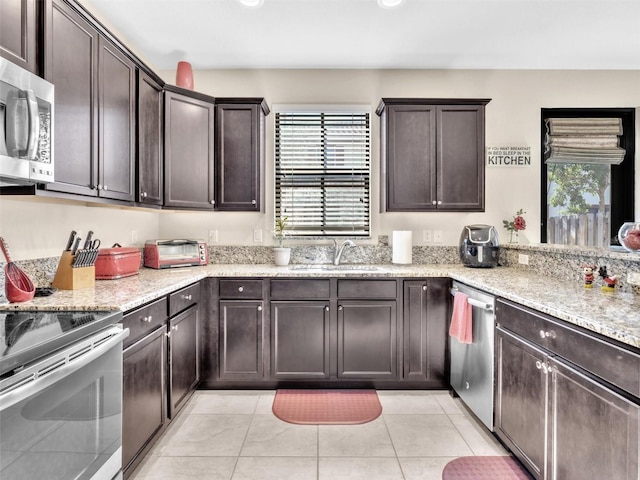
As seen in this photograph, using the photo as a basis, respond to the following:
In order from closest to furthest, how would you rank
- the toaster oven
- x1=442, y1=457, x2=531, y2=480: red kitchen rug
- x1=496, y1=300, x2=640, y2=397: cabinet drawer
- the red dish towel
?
1. x1=496, y1=300, x2=640, y2=397: cabinet drawer
2. x1=442, y1=457, x2=531, y2=480: red kitchen rug
3. the red dish towel
4. the toaster oven

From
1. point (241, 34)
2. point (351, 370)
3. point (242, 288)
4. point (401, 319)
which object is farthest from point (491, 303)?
point (241, 34)


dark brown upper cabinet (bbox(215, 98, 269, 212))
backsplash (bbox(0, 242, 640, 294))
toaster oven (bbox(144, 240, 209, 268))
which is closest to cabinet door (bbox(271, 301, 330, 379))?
backsplash (bbox(0, 242, 640, 294))

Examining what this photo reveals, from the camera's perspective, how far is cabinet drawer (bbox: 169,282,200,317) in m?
2.07

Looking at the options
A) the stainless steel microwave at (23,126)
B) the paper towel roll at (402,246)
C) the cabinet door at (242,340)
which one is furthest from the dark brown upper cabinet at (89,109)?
the paper towel roll at (402,246)

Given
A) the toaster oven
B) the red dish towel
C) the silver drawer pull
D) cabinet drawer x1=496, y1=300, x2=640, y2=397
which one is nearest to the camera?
cabinet drawer x1=496, y1=300, x2=640, y2=397

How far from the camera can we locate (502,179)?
10.4 feet

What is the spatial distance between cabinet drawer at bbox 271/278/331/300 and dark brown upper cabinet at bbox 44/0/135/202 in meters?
1.15

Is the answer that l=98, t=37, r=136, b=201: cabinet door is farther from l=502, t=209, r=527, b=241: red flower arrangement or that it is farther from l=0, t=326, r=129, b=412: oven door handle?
l=502, t=209, r=527, b=241: red flower arrangement

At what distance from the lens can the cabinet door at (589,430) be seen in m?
1.09

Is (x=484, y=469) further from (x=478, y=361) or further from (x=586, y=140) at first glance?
(x=586, y=140)

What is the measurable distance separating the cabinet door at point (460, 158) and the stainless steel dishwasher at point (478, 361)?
784 millimetres

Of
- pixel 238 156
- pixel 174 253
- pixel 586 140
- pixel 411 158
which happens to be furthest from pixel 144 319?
pixel 586 140

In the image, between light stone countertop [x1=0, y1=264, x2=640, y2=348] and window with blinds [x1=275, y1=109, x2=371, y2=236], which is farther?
window with blinds [x1=275, y1=109, x2=371, y2=236]

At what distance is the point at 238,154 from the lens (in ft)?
9.36
